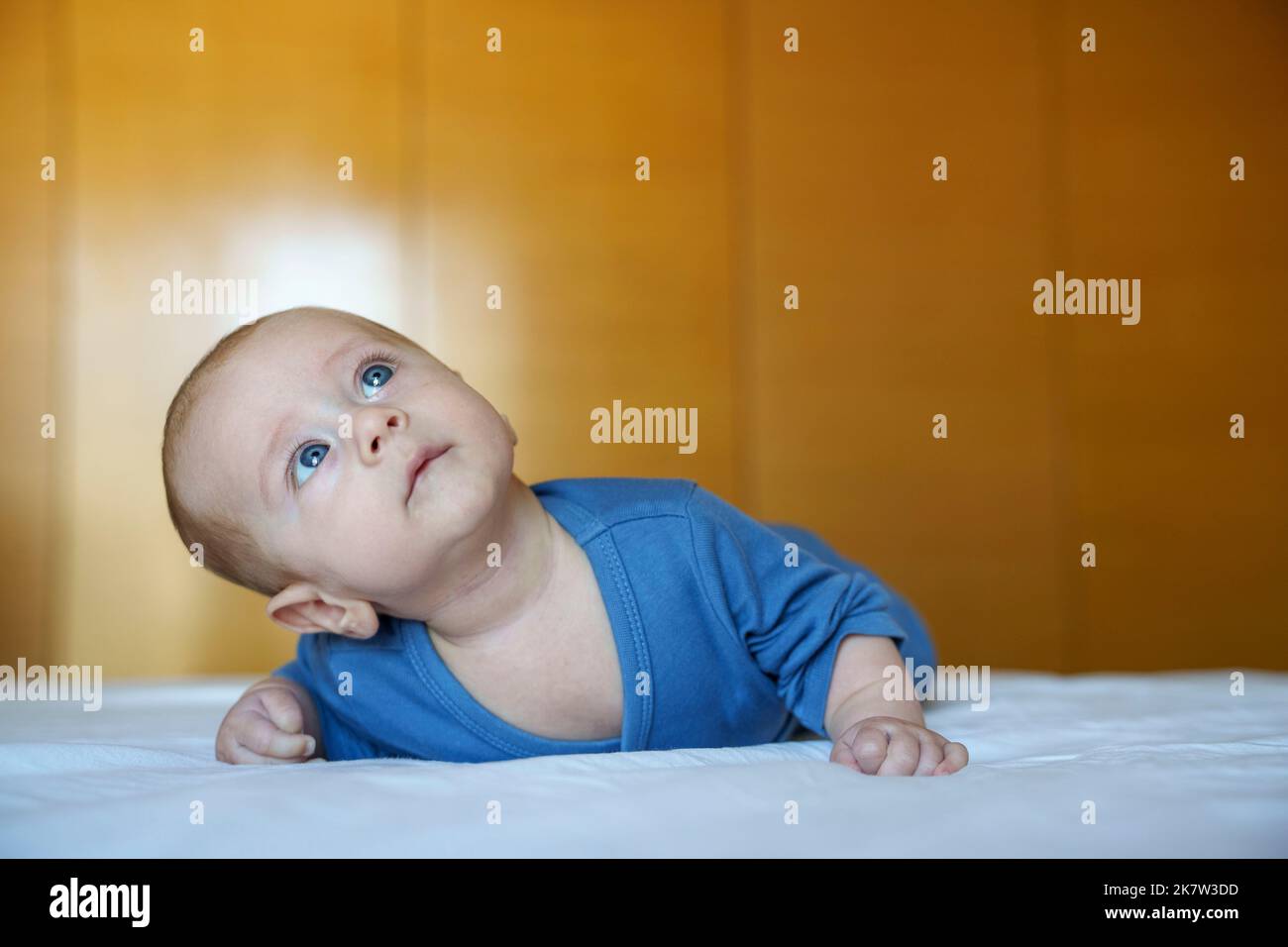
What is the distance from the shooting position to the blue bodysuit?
1149 millimetres

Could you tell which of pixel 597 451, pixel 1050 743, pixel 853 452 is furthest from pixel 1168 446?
pixel 1050 743

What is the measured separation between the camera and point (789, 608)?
3.87ft

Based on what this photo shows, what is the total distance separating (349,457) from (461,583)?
0.18 metres

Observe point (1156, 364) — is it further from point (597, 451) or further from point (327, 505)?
point (327, 505)

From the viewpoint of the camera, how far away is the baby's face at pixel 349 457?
3.34 feet

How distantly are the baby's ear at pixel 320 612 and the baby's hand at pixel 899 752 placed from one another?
0.48 meters

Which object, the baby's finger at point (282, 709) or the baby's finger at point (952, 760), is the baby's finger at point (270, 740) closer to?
the baby's finger at point (282, 709)

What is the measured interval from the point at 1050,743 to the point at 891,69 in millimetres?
2833

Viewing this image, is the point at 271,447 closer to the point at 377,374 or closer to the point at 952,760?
the point at 377,374

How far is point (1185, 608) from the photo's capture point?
3402 millimetres

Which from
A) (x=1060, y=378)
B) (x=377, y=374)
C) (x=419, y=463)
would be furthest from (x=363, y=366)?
(x=1060, y=378)

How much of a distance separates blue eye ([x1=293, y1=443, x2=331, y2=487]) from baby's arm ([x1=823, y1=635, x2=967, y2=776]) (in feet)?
1.76

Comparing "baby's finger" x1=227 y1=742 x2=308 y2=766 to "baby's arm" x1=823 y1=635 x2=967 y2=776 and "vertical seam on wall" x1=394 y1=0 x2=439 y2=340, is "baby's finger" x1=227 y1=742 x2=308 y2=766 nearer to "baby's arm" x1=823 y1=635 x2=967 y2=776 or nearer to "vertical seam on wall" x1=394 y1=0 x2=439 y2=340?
"baby's arm" x1=823 y1=635 x2=967 y2=776

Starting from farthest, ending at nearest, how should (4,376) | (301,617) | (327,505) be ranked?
(4,376) < (301,617) < (327,505)
